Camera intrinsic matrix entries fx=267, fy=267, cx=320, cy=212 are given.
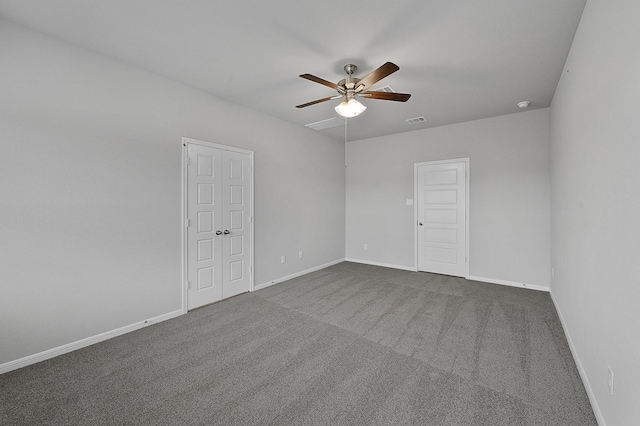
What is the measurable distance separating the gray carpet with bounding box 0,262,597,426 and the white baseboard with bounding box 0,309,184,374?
0.23 ft

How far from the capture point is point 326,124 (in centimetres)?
495

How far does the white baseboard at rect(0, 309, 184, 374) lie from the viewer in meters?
2.25

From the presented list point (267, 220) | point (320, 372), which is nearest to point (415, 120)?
point (267, 220)

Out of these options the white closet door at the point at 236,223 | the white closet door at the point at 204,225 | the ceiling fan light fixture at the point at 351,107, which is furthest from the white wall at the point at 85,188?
the ceiling fan light fixture at the point at 351,107

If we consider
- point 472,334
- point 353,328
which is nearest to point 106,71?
point 353,328

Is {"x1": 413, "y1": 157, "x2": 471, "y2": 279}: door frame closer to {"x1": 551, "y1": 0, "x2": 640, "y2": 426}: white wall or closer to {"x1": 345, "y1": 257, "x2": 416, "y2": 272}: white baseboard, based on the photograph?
{"x1": 345, "y1": 257, "x2": 416, "y2": 272}: white baseboard

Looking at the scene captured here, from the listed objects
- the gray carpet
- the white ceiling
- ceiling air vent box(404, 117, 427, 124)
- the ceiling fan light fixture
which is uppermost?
ceiling air vent box(404, 117, 427, 124)

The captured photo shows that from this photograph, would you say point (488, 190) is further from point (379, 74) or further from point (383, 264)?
point (379, 74)

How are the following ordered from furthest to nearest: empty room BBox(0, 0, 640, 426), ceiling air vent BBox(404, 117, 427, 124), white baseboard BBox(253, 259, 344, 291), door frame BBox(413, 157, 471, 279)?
door frame BBox(413, 157, 471, 279)
ceiling air vent BBox(404, 117, 427, 124)
white baseboard BBox(253, 259, 344, 291)
empty room BBox(0, 0, 640, 426)

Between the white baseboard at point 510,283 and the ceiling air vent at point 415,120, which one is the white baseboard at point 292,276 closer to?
the white baseboard at point 510,283

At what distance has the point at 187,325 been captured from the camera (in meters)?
3.08

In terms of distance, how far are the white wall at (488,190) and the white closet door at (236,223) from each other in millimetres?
2956

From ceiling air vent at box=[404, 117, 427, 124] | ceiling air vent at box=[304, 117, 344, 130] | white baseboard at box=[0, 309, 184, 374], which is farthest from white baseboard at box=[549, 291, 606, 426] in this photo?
ceiling air vent at box=[304, 117, 344, 130]

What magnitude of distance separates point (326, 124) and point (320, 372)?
159 inches
